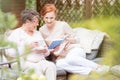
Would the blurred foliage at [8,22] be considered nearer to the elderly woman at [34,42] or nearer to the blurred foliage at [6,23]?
the blurred foliage at [6,23]

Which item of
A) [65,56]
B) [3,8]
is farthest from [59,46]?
[3,8]

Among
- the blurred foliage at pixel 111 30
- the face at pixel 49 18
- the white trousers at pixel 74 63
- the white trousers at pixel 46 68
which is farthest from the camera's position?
the face at pixel 49 18

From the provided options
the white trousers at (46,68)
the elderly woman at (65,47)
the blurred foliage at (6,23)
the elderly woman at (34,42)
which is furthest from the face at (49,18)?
A: the blurred foliage at (6,23)

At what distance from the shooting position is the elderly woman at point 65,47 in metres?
4.20

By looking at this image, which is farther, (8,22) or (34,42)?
(34,42)

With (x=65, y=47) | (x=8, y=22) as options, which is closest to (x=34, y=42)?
(x=65, y=47)

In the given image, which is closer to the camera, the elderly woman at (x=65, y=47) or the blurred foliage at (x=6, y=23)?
the blurred foliage at (x=6, y=23)

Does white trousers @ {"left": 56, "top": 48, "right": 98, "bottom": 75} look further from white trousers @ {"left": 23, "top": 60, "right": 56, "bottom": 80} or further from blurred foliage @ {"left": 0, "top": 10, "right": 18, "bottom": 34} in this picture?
blurred foliage @ {"left": 0, "top": 10, "right": 18, "bottom": 34}

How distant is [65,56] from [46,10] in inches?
24.8

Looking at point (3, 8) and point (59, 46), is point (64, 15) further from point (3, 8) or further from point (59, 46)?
point (3, 8)

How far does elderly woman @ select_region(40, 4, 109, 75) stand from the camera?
420 cm

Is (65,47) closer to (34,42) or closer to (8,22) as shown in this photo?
(34,42)

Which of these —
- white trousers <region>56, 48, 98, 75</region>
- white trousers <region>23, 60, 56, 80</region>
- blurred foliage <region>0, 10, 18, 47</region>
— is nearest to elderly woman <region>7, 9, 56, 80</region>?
white trousers <region>23, 60, 56, 80</region>

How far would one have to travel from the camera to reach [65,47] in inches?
170
